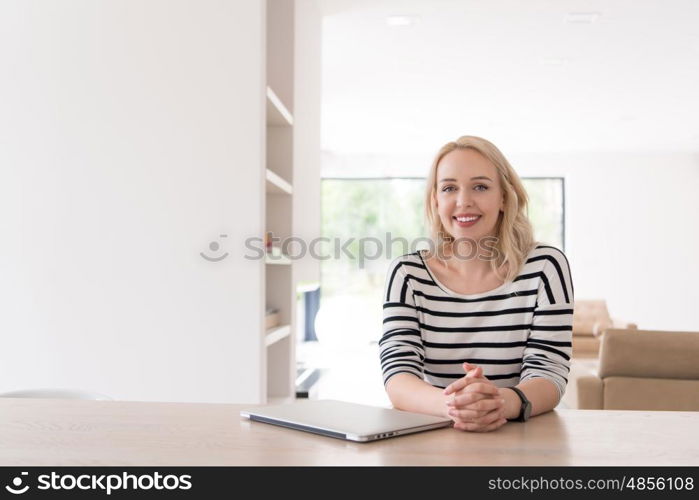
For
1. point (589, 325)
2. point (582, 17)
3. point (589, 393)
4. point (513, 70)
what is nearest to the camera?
point (589, 393)

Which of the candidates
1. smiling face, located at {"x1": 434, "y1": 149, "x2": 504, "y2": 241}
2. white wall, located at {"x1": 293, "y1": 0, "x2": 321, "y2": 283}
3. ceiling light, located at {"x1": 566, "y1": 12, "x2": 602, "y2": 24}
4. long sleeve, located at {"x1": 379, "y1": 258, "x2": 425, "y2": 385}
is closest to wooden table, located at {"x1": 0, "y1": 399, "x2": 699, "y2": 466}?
long sleeve, located at {"x1": 379, "y1": 258, "x2": 425, "y2": 385}

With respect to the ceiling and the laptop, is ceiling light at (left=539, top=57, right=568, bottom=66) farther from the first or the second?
the laptop

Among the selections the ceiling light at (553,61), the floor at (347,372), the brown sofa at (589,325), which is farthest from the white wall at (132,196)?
the brown sofa at (589,325)

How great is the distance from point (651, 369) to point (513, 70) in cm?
316

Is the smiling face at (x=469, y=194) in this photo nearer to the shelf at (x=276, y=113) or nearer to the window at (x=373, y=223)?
the shelf at (x=276, y=113)

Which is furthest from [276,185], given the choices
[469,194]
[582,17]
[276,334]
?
[582,17]

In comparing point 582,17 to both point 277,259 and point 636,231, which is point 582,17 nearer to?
point 277,259

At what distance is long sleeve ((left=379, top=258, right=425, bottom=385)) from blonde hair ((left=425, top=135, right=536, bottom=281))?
0.53 feet

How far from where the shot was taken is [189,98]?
2.62 metres

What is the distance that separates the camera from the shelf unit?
329 cm

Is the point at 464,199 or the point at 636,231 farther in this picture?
the point at 636,231

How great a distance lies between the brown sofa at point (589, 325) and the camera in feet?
25.0

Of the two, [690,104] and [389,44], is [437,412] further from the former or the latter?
[690,104]

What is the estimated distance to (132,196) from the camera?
8.61 feet
